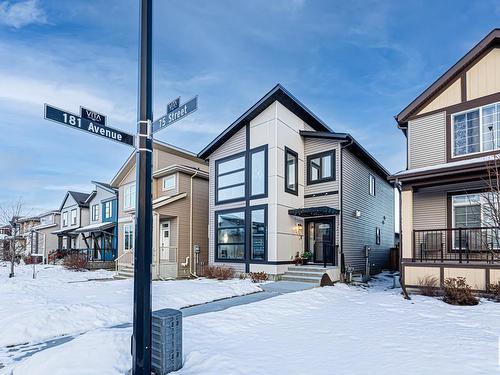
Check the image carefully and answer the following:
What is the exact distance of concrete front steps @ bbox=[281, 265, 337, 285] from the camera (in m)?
12.5

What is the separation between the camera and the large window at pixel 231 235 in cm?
1506

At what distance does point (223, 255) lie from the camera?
15.8 m

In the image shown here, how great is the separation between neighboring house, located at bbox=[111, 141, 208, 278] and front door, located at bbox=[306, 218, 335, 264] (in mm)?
6000

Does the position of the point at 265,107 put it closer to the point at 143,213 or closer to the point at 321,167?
the point at 321,167

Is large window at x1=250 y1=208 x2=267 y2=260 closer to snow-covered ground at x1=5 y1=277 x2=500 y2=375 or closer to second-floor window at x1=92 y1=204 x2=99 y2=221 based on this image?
snow-covered ground at x1=5 y1=277 x2=500 y2=375

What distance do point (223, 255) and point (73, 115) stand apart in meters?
12.5

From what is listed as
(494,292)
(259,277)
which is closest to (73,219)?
(259,277)

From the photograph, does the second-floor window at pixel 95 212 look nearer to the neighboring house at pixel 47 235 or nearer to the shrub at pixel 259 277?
the neighboring house at pixel 47 235

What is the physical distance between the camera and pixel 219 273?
47.5 ft

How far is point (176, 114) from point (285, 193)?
10482 mm

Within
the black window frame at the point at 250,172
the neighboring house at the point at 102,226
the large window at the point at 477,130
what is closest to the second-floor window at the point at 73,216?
the neighboring house at the point at 102,226

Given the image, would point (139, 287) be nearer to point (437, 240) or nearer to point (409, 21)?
point (437, 240)

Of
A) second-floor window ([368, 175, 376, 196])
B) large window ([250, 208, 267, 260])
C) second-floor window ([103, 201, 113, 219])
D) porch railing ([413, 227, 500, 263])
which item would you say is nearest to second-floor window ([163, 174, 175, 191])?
large window ([250, 208, 267, 260])

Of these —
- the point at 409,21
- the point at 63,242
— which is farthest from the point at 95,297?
the point at 63,242
